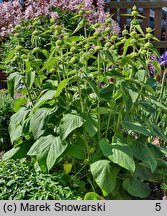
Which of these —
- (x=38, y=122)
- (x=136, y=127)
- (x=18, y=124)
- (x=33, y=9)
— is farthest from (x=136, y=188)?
(x=33, y=9)

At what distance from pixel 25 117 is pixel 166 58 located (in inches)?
47.5

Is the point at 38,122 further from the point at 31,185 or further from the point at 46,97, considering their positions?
the point at 31,185

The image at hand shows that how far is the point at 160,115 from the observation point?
3.15m

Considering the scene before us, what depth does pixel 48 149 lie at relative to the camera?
8.14 ft

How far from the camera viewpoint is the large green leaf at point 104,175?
2408 mm

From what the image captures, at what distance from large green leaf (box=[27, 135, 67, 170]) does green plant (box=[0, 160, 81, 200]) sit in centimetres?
12

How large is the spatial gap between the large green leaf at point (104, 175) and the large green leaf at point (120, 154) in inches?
2.9

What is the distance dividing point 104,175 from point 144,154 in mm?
269

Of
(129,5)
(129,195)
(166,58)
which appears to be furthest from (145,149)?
(129,5)

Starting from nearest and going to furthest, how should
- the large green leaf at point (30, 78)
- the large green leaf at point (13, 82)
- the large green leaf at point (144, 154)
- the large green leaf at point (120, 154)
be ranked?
1. the large green leaf at point (120, 154)
2. the large green leaf at point (144, 154)
3. the large green leaf at point (30, 78)
4. the large green leaf at point (13, 82)

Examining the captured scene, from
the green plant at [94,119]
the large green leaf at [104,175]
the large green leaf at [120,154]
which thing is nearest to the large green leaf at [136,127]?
the green plant at [94,119]

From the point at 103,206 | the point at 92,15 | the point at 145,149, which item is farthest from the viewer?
the point at 92,15

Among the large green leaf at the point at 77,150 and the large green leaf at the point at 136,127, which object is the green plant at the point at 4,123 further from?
the large green leaf at the point at 136,127

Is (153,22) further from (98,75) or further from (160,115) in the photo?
(98,75)
